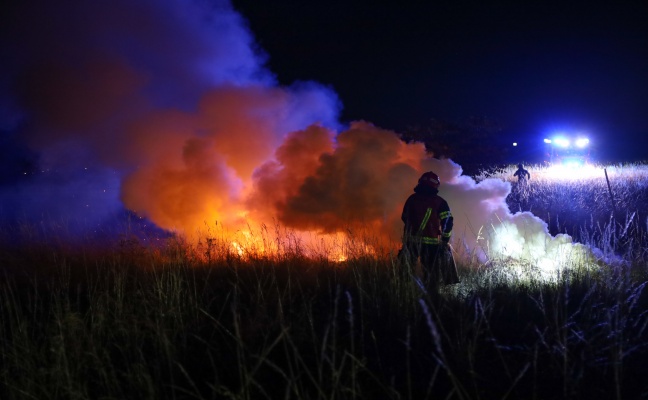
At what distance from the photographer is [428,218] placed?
6605mm

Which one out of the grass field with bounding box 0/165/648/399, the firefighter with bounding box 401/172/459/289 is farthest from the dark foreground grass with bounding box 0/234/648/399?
the firefighter with bounding box 401/172/459/289

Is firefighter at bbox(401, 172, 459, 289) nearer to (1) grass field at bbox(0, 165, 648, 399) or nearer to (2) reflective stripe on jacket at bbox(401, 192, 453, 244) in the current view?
(2) reflective stripe on jacket at bbox(401, 192, 453, 244)

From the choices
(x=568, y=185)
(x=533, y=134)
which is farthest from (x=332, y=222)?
(x=533, y=134)

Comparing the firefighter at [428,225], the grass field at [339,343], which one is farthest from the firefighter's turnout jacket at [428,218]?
the grass field at [339,343]

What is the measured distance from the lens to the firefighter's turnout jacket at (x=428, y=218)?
21.5 feet

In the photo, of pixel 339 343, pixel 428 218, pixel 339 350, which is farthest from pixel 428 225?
pixel 339 350

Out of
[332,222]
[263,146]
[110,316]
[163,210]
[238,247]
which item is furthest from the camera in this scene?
[263,146]

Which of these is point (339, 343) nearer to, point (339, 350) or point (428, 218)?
point (339, 350)

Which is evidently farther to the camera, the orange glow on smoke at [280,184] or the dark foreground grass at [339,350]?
the orange glow on smoke at [280,184]

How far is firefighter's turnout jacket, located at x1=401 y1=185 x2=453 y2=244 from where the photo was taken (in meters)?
6.57

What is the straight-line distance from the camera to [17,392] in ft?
10.5

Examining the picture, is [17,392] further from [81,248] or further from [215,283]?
[81,248]

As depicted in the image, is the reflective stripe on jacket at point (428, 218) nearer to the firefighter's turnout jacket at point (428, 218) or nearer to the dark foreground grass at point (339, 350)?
the firefighter's turnout jacket at point (428, 218)

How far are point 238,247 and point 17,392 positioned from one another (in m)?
5.40
